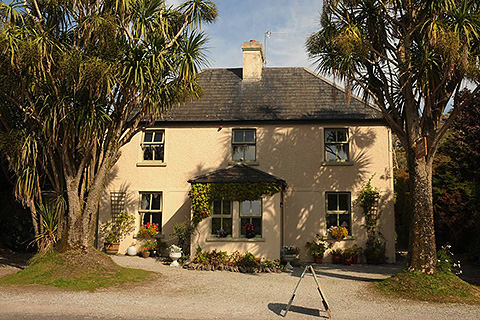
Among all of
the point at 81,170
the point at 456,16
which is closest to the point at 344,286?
the point at 456,16

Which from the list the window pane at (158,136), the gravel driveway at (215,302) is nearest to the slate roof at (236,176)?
the window pane at (158,136)

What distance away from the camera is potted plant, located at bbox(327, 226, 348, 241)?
13812 millimetres

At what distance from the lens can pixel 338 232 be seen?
13875 mm

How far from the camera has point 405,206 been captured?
17.9 metres

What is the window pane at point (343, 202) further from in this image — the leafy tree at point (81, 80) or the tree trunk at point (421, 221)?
the leafy tree at point (81, 80)

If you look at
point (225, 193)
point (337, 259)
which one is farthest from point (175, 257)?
point (337, 259)

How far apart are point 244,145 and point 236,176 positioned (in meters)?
2.26

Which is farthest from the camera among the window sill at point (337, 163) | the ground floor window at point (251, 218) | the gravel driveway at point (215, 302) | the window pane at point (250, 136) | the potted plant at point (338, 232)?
the window pane at point (250, 136)

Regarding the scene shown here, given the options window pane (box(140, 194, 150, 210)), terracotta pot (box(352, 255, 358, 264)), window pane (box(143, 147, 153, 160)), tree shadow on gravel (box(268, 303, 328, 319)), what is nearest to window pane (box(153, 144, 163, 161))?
window pane (box(143, 147, 153, 160))

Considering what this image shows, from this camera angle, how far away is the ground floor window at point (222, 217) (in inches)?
509

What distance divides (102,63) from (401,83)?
7145 mm

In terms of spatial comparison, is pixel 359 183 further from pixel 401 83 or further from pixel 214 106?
pixel 214 106

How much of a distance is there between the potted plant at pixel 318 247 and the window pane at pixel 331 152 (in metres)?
2.92

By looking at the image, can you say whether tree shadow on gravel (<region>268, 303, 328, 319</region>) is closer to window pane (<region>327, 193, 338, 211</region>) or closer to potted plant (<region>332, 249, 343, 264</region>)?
potted plant (<region>332, 249, 343, 264</region>)
